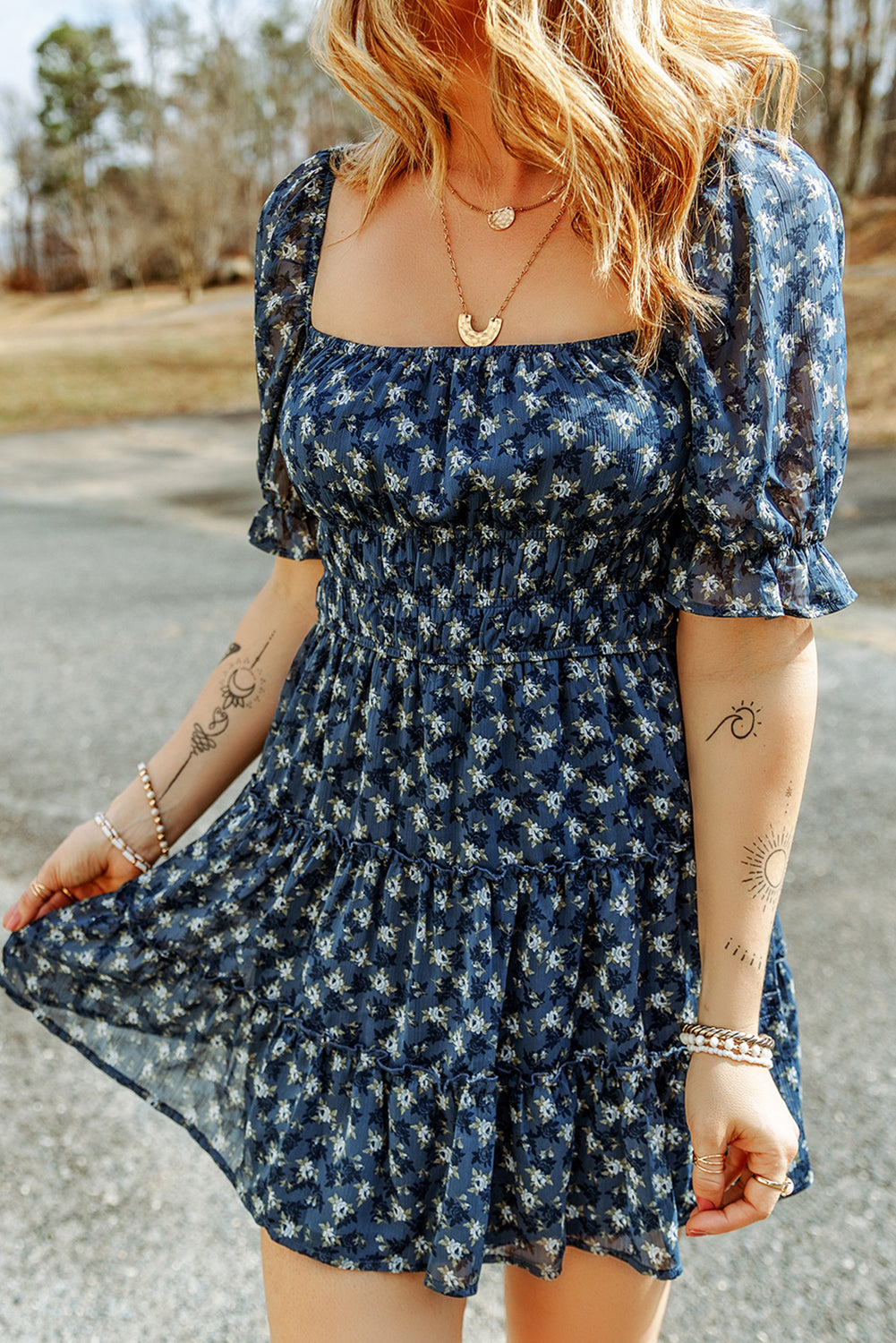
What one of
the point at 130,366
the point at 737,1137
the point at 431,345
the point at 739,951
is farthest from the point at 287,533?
the point at 130,366

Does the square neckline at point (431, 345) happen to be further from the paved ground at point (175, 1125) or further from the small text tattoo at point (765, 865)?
the paved ground at point (175, 1125)

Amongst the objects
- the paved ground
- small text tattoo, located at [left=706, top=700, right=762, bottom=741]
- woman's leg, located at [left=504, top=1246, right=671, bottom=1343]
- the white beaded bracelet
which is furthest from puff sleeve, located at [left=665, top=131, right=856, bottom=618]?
the paved ground

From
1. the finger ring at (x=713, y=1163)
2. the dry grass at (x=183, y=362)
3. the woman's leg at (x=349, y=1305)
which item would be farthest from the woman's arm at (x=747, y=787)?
the dry grass at (x=183, y=362)

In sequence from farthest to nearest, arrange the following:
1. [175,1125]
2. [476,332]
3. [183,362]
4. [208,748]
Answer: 1. [183,362]
2. [175,1125]
3. [208,748]
4. [476,332]

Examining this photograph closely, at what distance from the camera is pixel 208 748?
5.08 feet

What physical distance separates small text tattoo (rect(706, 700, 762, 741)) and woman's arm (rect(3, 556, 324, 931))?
1.94ft

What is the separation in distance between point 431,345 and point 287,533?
1.23ft

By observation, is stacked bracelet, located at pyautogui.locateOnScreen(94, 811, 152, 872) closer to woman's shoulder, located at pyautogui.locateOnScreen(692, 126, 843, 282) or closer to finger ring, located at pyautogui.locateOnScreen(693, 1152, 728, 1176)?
finger ring, located at pyautogui.locateOnScreen(693, 1152, 728, 1176)

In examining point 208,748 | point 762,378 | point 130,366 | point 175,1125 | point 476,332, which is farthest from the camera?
point 130,366

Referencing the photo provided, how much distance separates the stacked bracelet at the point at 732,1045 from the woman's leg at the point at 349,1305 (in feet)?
1.32

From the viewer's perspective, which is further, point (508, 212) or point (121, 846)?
point (121, 846)

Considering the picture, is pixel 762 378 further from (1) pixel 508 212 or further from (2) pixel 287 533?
(2) pixel 287 533

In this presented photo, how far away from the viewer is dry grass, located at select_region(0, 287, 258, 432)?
1535cm

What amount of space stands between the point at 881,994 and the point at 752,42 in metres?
2.38
